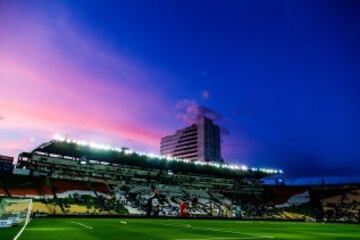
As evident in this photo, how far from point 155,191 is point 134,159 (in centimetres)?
842

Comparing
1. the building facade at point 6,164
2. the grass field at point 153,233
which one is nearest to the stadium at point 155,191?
the building facade at point 6,164

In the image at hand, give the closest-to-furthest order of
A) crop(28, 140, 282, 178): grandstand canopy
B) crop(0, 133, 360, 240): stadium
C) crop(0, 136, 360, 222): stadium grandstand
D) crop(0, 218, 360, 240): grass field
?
crop(0, 218, 360, 240): grass field, crop(0, 133, 360, 240): stadium, crop(0, 136, 360, 222): stadium grandstand, crop(28, 140, 282, 178): grandstand canopy

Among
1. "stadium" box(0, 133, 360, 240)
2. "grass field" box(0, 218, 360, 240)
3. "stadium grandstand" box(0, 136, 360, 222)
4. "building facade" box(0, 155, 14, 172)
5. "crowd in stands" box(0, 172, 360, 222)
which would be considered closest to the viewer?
"grass field" box(0, 218, 360, 240)

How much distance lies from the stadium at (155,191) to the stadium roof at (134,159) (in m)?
0.18

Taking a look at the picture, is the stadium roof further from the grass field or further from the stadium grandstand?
the grass field

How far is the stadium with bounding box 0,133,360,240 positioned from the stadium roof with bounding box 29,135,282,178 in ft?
0.59

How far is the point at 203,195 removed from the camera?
76375 mm

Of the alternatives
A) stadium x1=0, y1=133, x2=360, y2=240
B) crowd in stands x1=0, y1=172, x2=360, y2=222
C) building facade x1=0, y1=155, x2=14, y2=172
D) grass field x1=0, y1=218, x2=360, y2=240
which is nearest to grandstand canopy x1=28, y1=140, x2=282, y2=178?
stadium x1=0, y1=133, x2=360, y2=240

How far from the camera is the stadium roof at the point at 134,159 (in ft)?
202

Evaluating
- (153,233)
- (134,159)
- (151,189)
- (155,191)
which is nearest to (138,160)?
(134,159)

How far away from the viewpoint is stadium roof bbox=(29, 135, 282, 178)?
61.6 m

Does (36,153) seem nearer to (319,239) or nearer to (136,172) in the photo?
(136,172)

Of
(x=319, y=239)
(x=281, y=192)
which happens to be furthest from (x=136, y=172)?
(x=319, y=239)

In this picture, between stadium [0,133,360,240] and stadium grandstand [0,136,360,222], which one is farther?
stadium grandstand [0,136,360,222]
